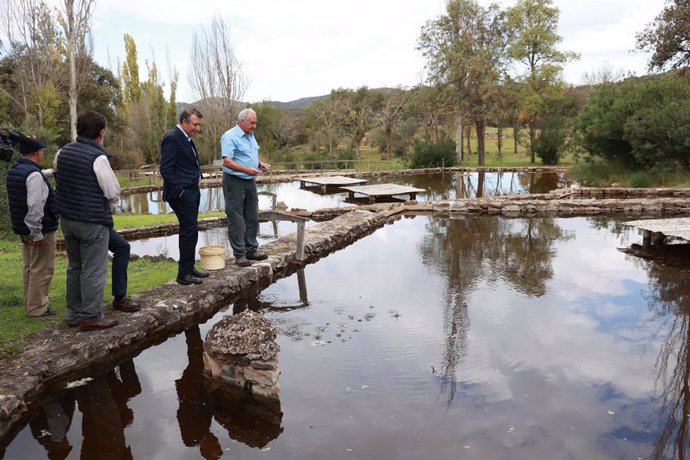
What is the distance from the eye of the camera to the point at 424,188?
18.5 metres

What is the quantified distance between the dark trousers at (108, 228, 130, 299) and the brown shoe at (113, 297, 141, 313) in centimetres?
7

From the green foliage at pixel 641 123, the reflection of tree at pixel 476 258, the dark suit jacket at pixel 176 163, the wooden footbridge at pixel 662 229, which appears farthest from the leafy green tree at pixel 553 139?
the dark suit jacket at pixel 176 163

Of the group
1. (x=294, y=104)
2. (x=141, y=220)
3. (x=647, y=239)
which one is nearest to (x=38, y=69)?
(x=141, y=220)

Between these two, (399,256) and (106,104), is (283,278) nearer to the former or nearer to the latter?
(399,256)

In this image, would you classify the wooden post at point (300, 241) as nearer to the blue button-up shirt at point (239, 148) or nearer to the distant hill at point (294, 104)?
the blue button-up shirt at point (239, 148)

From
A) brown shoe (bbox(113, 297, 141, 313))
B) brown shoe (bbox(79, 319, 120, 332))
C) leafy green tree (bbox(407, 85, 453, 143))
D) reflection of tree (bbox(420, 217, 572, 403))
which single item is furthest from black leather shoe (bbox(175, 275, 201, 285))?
leafy green tree (bbox(407, 85, 453, 143))

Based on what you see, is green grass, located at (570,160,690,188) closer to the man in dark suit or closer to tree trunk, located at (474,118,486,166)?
tree trunk, located at (474,118,486,166)

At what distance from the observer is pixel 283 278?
681 cm

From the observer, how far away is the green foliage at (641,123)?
14539 mm

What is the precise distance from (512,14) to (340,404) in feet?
103

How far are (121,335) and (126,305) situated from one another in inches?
16.6

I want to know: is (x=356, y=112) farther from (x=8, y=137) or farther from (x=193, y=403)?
(x=193, y=403)

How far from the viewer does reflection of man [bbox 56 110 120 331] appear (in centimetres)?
397

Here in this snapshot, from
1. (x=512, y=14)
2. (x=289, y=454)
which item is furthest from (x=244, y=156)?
(x=512, y=14)
